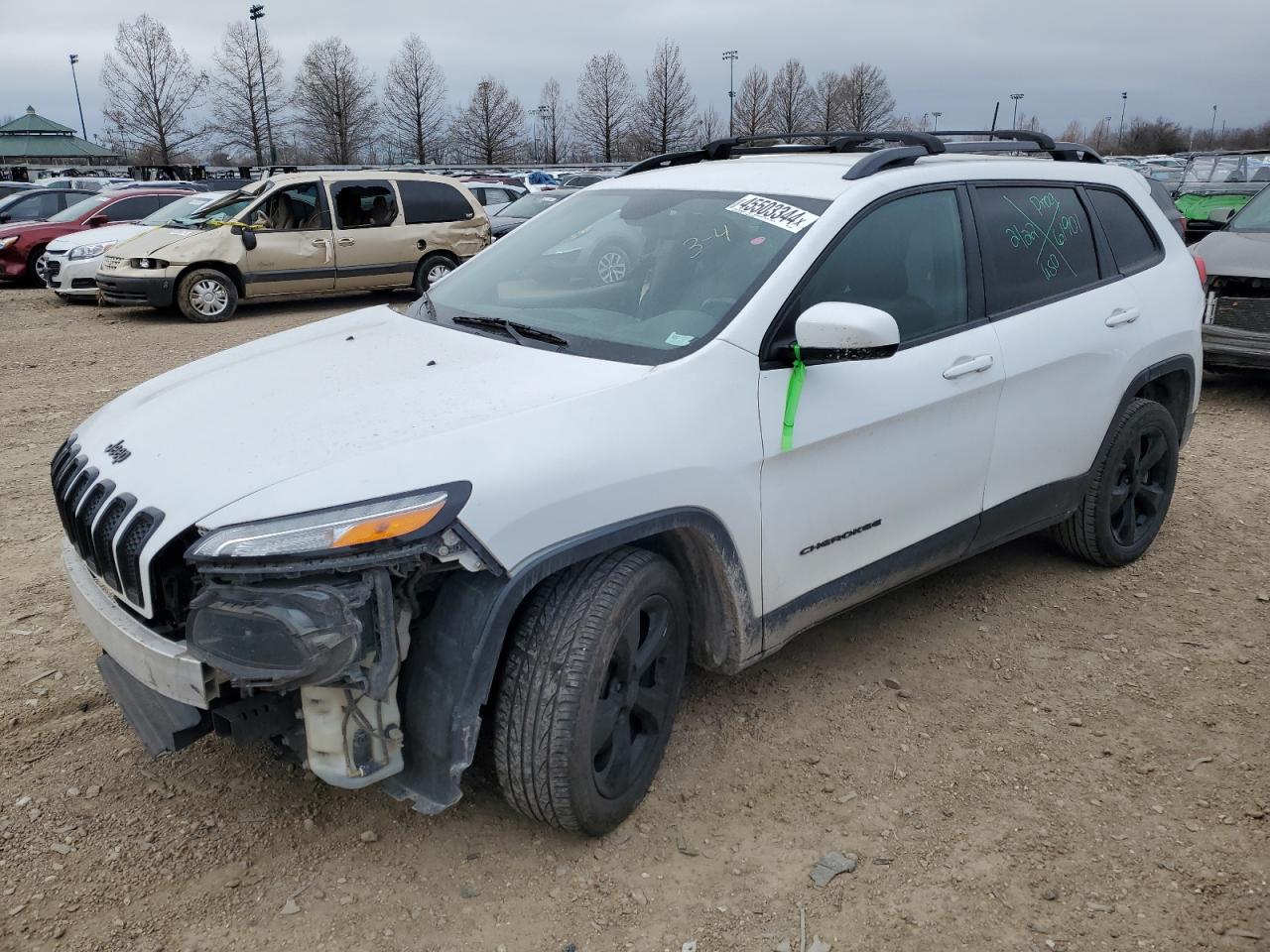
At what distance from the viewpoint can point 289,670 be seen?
2201 millimetres

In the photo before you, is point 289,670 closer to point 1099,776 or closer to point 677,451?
point 677,451

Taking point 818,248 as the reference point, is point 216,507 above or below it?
below

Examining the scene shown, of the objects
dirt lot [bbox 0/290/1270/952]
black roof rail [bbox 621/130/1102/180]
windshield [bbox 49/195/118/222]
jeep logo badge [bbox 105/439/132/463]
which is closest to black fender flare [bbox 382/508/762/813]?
dirt lot [bbox 0/290/1270/952]

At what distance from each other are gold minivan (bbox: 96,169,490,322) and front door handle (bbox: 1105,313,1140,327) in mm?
10594

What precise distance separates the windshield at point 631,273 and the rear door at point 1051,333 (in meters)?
0.97

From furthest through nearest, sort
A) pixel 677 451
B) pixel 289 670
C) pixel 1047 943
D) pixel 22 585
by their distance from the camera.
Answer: pixel 22 585
pixel 677 451
pixel 1047 943
pixel 289 670

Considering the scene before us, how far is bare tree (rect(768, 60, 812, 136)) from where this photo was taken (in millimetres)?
57406

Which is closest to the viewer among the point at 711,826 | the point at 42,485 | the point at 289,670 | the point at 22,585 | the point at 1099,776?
the point at 289,670

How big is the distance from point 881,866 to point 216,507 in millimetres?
1930

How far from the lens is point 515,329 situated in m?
3.20

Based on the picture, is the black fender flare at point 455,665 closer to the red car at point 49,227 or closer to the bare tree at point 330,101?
the red car at point 49,227

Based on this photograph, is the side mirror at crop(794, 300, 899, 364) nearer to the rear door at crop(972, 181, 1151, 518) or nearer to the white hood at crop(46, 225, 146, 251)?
the rear door at crop(972, 181, 1151, 518)

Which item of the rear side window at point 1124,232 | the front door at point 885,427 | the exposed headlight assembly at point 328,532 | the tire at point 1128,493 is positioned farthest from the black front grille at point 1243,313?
the exposed headlight assembly at point 328,532

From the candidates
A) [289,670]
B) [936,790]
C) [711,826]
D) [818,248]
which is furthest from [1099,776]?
[289,670]
